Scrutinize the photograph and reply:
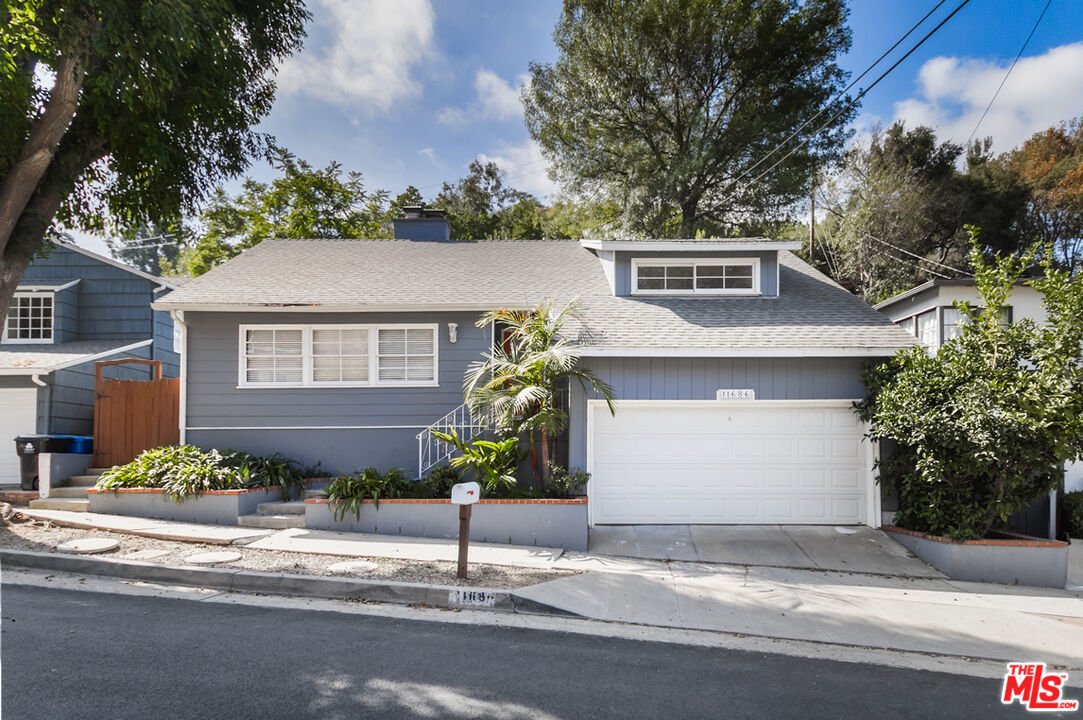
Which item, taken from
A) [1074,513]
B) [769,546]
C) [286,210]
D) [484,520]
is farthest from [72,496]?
[1074,513]

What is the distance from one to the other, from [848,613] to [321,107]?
16.3 m

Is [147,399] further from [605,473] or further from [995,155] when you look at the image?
[995,155]

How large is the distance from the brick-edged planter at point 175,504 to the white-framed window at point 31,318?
648 cm

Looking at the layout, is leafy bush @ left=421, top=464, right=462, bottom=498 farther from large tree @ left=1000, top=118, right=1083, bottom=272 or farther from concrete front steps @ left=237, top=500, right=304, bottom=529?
large tree @ left=1000, top=118, right=1083, bottom=272

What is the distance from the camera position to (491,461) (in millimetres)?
9227

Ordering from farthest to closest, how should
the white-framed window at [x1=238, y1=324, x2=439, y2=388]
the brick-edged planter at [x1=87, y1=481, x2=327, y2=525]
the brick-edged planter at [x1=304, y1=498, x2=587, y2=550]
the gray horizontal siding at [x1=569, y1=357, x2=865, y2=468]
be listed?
the white-framed window at [x1=238, y1=324, x2=439, y2=388], the gray horizontal siding at [x1=569, y1=357, x2=865, y2=468], the brick-edged planter at [x1=87, y1=481, x2=327, y2=525], the brick-edged planter at [x1=304, y1=498, x2=587, y2=550]

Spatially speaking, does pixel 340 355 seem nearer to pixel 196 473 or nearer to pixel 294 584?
pixel 196 473

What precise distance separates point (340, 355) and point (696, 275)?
257 inches

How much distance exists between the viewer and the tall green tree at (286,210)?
2195 cm

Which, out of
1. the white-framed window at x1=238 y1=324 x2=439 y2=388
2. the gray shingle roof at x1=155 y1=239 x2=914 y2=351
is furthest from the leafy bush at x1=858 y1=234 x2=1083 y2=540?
the white-framed window at x1=238 y1=324 x2=439 y2=388

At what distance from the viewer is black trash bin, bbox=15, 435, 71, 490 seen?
424 inches

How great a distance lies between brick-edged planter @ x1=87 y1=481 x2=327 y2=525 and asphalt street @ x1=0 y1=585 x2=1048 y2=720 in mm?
3543

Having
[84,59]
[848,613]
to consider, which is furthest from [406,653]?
[84,59]

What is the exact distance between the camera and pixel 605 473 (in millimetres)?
9828
